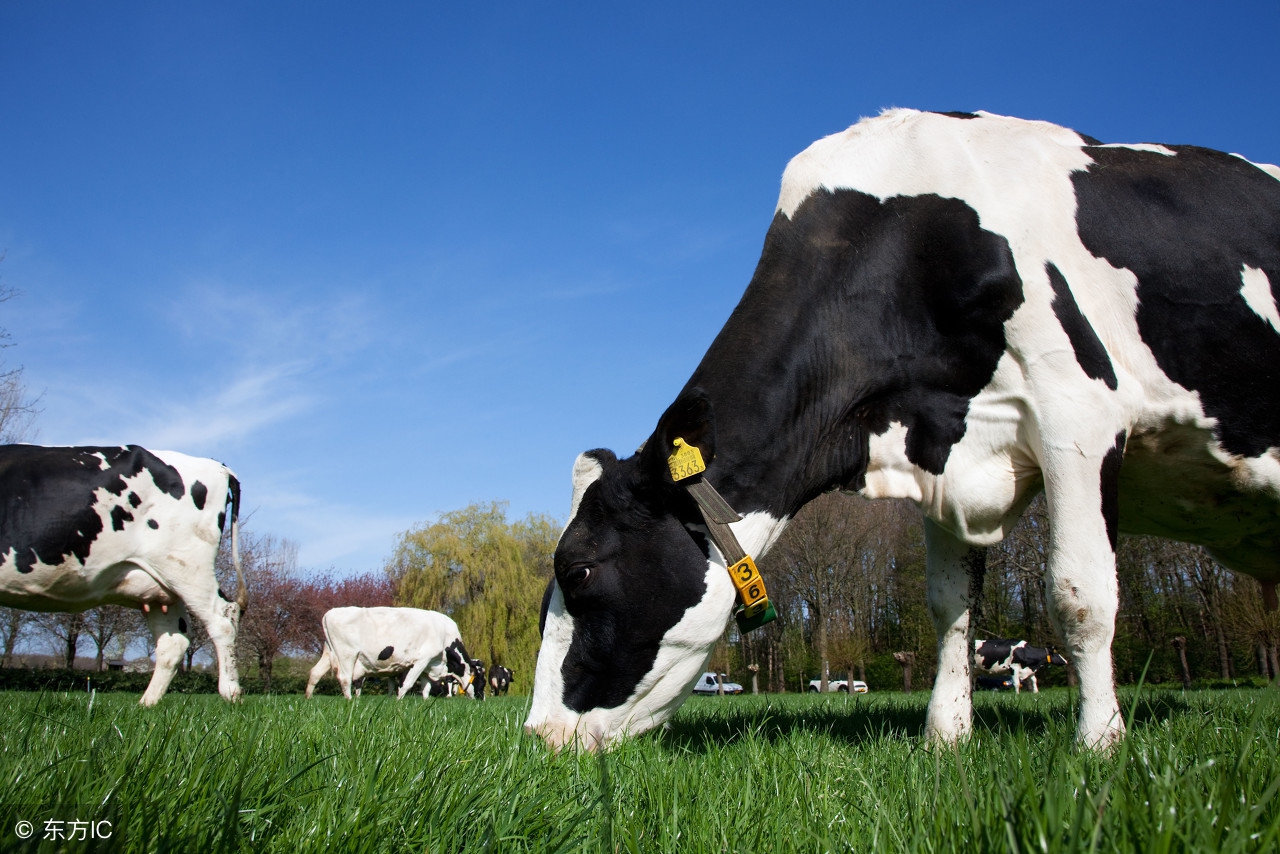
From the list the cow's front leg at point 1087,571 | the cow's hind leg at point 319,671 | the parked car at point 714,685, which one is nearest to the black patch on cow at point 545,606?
the cow's front leg at point 1087,571

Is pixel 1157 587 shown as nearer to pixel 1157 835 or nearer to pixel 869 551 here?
pixel 869 551

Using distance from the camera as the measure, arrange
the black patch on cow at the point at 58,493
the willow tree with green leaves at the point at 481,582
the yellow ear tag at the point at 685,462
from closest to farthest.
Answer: the yellow ear tag at the point at 685,462 → the black patch on cow at the point at 58,493 → the willow tree with green leaves at the point at 481,582

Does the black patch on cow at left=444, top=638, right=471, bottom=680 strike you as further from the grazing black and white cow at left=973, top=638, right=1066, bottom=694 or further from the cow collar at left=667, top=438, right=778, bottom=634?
the cow collar at left=667, top=438, right=778, bottom=634

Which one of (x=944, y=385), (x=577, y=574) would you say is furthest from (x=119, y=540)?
(x=944, y=385)

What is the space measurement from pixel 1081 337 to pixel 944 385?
605mm

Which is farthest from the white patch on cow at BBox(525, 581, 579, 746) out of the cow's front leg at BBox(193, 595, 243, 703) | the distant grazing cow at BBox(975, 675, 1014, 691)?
the distant grazing cow at BBox(975, 675, 1014, 691)

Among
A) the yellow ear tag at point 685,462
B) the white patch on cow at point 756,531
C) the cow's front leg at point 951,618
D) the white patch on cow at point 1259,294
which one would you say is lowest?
the cow's front leg at point 951,618

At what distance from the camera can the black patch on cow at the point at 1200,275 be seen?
12.1 ft

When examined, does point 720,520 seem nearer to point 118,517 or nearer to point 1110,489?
point 1110,489

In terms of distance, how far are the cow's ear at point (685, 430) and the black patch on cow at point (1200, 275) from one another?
1.96 meters

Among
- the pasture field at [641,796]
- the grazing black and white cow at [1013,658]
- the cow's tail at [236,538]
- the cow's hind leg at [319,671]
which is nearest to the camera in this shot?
the pasture field at [641,796]

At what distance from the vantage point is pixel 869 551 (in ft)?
127

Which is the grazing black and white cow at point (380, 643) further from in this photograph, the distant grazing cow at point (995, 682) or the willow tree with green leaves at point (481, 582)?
the distant grazing cow at point (995, 682)

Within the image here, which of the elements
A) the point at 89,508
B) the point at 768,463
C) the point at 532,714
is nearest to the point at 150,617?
the point at 89,508
